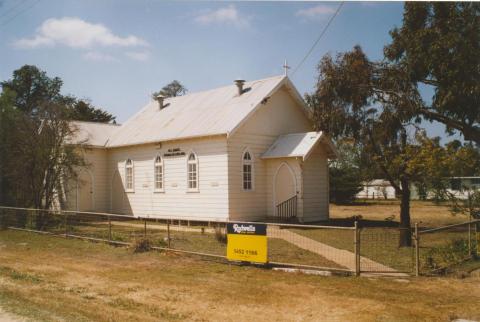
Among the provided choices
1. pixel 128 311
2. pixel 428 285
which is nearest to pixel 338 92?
pixel 428 285

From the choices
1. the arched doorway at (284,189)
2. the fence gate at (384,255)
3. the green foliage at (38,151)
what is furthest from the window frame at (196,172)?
the fence gate at (384,255)

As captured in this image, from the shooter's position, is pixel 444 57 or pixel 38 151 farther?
pixel 38 151

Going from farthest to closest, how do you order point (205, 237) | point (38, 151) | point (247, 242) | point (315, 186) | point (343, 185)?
1. point (343, 185)
2. point (315, 186)
3. point (38, 151)
4. point (205, 237)
5. point (247, 242)

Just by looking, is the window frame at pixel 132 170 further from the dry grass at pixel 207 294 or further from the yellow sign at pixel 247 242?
the yellow sign at pixel 247 242

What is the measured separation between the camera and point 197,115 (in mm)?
27094

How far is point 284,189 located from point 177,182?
583 centimetres

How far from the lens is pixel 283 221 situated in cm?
2414

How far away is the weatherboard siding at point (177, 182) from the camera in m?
23.7

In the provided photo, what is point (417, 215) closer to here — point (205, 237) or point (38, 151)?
point (205, 237)

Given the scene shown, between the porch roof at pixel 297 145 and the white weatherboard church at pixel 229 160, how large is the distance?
56 mm

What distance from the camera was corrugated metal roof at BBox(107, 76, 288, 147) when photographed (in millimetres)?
24469

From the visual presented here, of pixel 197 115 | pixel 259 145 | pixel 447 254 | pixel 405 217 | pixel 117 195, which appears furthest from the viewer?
pixel 117 195

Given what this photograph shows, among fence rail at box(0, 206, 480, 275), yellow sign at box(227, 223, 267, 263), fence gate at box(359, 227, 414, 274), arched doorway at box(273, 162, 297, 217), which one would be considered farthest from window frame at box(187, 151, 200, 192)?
yellow sign at box(227, 223, 267, 263)

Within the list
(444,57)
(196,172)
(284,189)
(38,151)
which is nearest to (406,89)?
(444,57)
